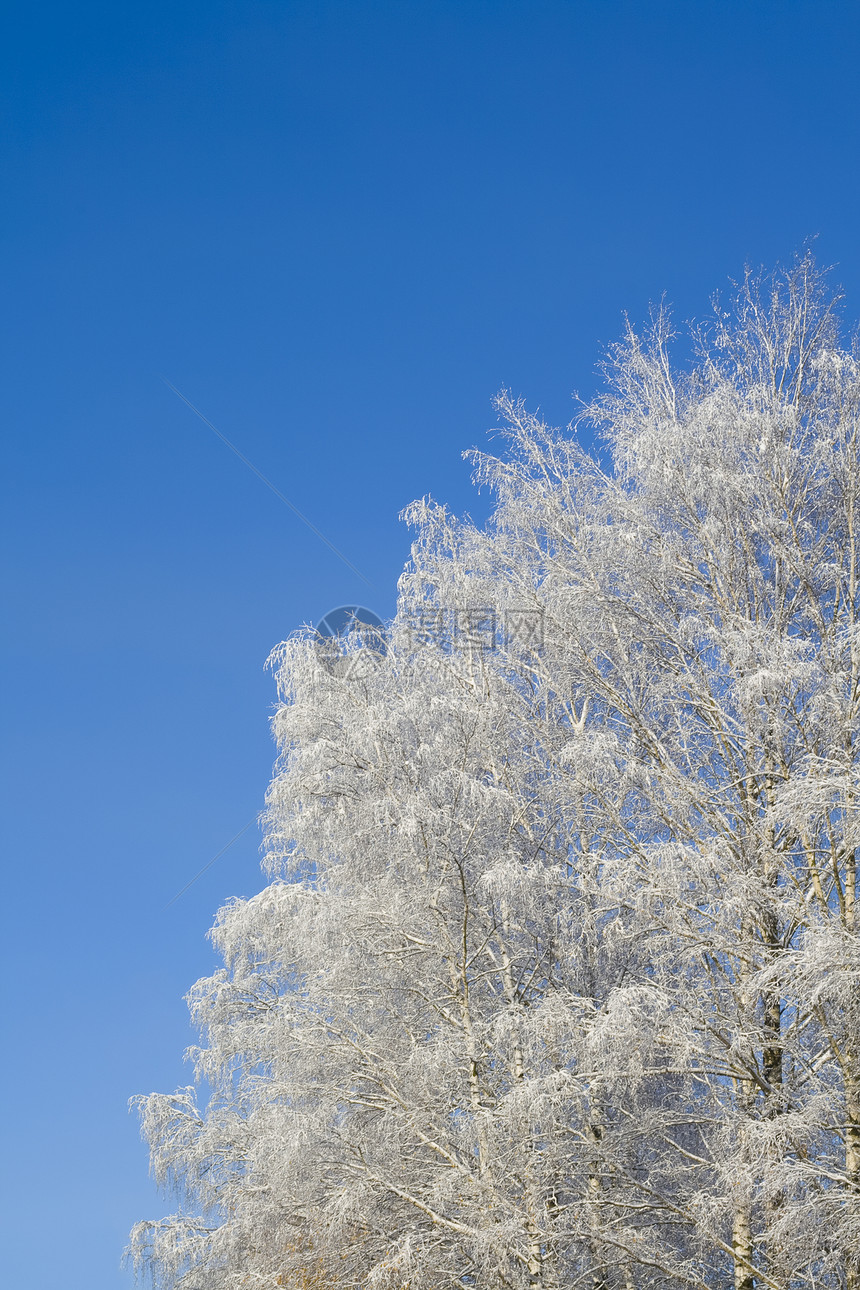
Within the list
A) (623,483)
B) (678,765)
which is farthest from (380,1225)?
(623,483)

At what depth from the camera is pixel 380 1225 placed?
10016 millimetres

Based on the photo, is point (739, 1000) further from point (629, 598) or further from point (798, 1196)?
point (629, 598)

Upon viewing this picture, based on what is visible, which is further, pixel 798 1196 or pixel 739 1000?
pixel 739 1000

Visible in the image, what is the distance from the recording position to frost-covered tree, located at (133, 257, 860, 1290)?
8789mm

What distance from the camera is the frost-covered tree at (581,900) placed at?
28.8 ft

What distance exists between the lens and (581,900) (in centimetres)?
1043

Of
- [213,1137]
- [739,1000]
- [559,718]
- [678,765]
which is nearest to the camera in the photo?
[739,1000]

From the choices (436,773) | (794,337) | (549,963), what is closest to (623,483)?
(794,337)

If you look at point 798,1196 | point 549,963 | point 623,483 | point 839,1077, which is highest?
point 623,483

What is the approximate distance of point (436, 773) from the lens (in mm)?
10312

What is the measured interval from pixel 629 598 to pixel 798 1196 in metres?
5.52

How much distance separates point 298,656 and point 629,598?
11.2 feet

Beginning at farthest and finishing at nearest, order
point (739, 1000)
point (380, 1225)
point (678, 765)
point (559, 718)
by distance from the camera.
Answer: point (559, 718) < point (678, 765) < point (380, 1225) < point (739, 1000)

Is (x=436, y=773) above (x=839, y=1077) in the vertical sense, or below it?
above
